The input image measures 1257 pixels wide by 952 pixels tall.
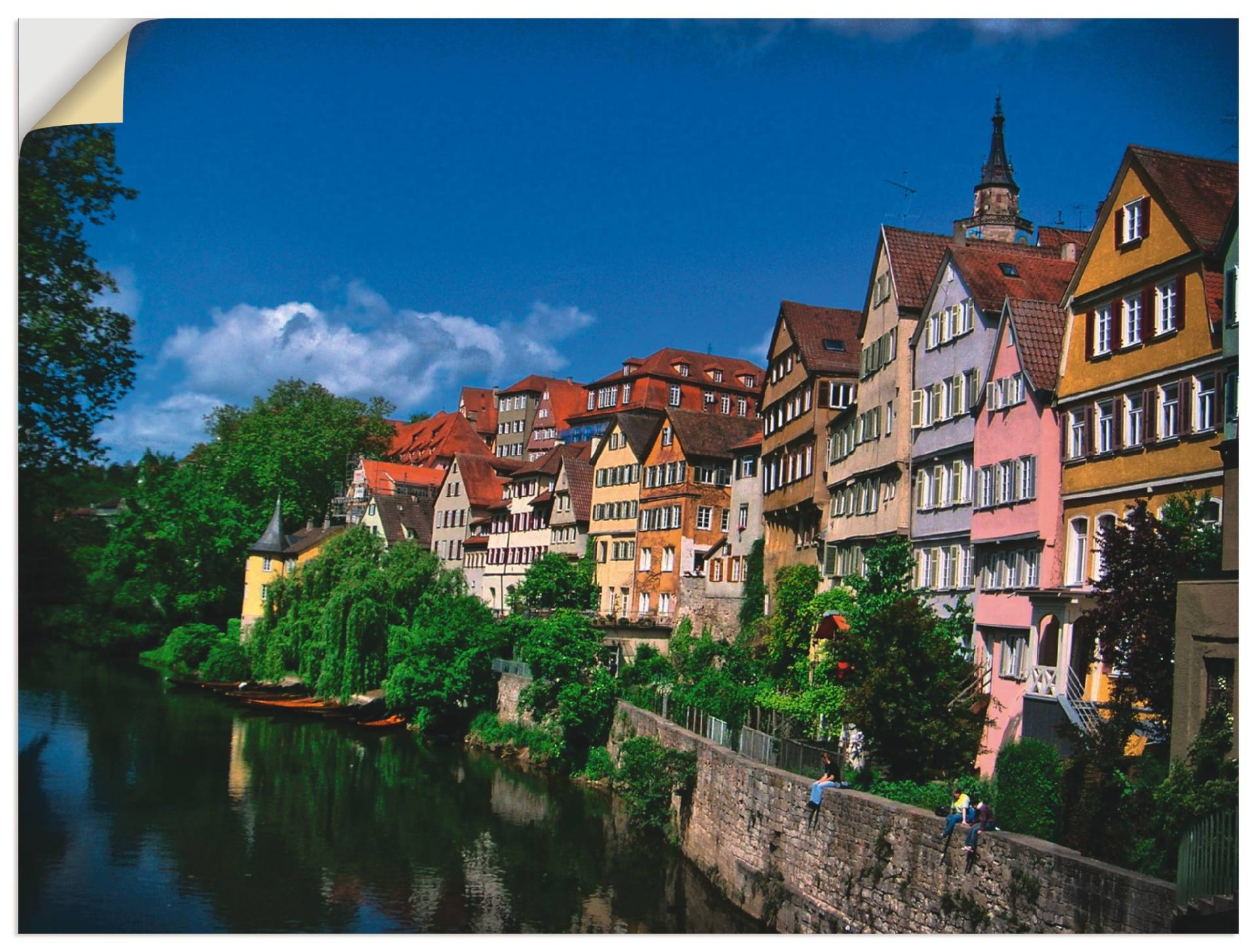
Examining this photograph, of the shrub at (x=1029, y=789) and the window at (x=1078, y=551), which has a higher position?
the window at (x=1078, y=551)

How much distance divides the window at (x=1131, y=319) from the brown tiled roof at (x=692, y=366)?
173ft

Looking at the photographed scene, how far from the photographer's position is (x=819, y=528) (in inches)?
1289

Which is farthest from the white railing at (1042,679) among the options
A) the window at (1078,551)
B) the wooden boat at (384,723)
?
the wooden boat at (384,723)

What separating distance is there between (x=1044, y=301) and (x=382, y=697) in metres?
26.7

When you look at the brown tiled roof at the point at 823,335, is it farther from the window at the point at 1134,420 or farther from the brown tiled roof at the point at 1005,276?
the window at the point at 1134,420

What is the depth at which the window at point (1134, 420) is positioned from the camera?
1953 cm

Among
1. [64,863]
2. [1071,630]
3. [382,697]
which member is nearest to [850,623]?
[1071,630]

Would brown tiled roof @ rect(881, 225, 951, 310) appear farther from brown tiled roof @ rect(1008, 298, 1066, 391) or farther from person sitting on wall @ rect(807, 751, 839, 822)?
Answer: person sitting on wall @ rect(807, 751, 839, 822)

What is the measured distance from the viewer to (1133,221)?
19703 millimetres

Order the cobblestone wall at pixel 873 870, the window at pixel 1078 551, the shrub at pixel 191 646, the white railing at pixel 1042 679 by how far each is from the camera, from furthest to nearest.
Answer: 1. the shrub at pixel 191 646
2. the window at pixel 1078 551
3. the white railing at pixel 1042 679
4. the cobblestone wall at pixel 873 870

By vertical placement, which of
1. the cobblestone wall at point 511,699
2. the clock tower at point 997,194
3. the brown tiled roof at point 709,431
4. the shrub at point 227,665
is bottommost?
the shrub at point 227,665

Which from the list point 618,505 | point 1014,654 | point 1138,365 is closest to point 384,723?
point 618,505

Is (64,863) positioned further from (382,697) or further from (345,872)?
(382,697)
